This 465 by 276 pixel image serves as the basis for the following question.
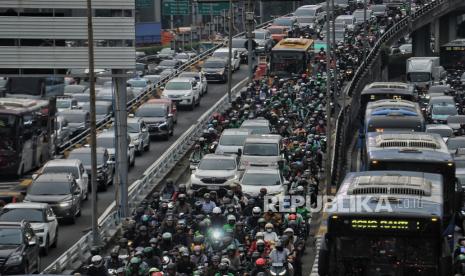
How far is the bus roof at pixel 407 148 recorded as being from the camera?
3079 cm

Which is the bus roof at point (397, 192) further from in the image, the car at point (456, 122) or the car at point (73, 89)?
the car at point (73, 89)

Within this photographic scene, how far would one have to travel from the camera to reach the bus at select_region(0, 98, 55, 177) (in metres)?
44.2

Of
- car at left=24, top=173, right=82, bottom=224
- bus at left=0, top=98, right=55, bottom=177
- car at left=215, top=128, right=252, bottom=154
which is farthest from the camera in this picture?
car at left=215, top=128, right=252, bottom=154

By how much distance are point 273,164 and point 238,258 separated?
16.6 metres

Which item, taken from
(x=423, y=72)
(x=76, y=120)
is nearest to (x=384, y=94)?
(x=76, y=120)

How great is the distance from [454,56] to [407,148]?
192 feet

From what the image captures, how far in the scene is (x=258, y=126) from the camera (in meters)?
49.8

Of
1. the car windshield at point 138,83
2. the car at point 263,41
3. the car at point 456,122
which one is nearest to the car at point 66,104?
the car windshield at point 138,83

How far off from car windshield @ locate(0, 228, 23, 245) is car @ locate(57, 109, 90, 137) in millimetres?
24521

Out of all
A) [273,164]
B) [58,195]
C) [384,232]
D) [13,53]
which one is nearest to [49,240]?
[58,195]

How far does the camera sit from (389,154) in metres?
31.5

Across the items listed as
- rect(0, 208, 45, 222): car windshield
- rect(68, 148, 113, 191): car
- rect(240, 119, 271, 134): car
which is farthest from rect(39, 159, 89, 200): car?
rect(240, 119, 271, 134): car

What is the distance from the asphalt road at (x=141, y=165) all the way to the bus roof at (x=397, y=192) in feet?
32.0

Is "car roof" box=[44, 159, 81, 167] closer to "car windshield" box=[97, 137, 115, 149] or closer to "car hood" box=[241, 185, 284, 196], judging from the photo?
"car hood" box=[241, 185, 284, 196]
